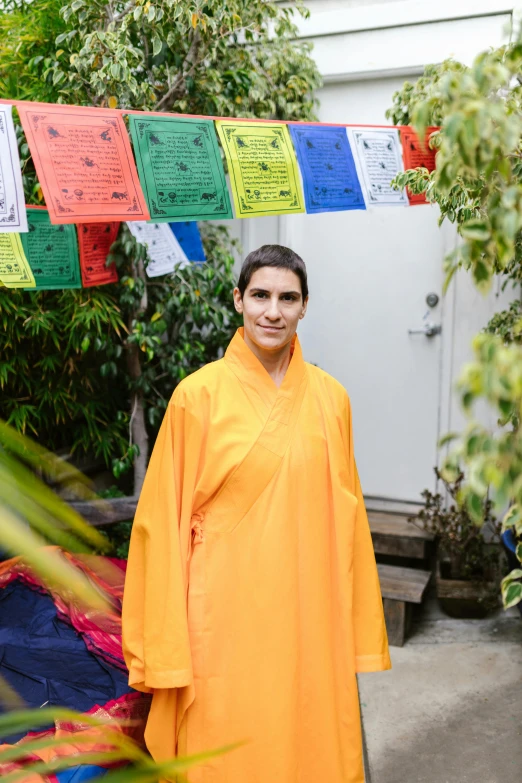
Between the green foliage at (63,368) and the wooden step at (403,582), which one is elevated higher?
the green foliage at (63,368)

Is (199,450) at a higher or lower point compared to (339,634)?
higher

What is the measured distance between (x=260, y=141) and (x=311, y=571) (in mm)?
1504

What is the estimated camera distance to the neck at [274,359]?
2002 millimetres

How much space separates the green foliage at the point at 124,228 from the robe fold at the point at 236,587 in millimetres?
1528

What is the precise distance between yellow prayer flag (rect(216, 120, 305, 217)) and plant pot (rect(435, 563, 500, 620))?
6.89ft

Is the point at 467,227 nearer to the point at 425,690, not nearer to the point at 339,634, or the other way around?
the point at 339,634

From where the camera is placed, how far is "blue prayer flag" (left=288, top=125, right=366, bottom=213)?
2.72 m

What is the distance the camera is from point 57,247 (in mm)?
2873

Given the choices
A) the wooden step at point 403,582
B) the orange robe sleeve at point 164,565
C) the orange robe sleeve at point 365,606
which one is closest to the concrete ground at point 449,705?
the wooden step at point 403,582

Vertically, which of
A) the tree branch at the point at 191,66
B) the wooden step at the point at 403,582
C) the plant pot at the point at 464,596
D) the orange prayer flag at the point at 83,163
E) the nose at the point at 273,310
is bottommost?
the plant pot at the point at 464,596

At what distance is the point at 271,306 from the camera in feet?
6.39

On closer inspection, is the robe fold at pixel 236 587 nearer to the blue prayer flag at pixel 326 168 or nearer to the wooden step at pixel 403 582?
the blue prayer flag at pixel 326 168

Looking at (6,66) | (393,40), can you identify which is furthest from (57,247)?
(393,40)

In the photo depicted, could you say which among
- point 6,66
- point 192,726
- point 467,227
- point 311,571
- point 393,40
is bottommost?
point 192,726
